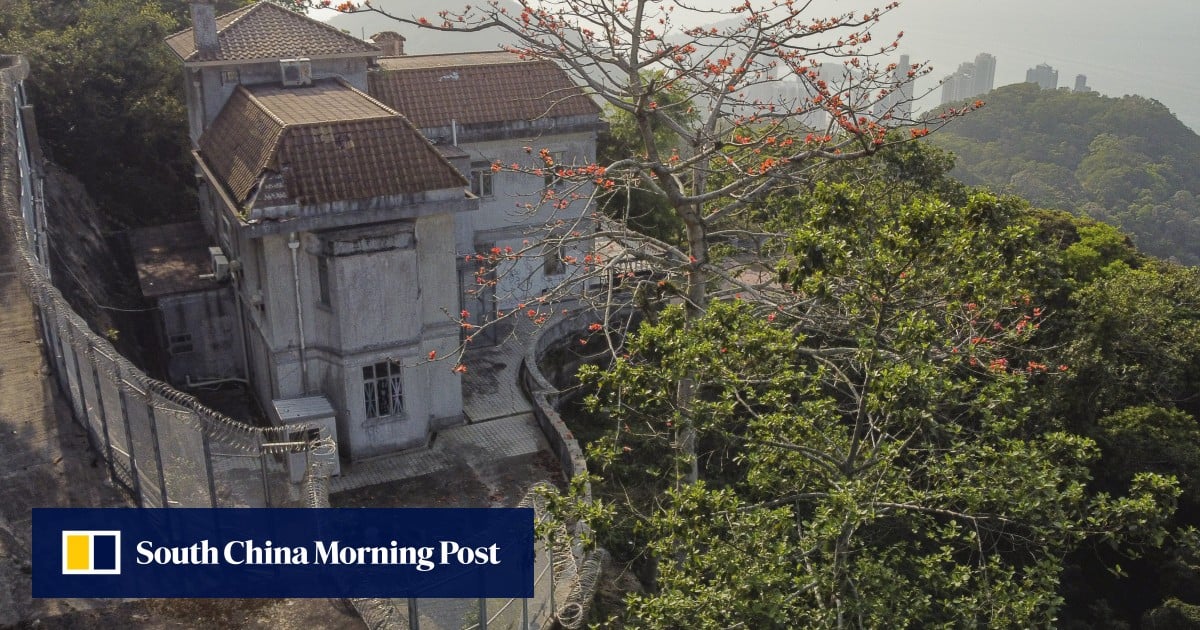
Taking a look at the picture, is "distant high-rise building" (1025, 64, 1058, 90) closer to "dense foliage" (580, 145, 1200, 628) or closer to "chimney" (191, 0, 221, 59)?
"chimney" (191, 0, 221, 59)

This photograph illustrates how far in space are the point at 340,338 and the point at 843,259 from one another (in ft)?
42.2

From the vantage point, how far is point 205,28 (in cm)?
2494

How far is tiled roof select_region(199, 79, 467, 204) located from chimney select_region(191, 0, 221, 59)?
2.34 meters

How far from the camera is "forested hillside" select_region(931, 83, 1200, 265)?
84438 millimetres

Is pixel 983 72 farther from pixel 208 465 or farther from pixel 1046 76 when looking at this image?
pixel 208 465

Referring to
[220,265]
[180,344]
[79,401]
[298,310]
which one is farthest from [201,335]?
[79,401]

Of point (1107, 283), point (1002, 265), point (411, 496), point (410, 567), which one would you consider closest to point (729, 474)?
point (411, 496)

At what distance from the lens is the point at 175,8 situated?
4119 centimetres

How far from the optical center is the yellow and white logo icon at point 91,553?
1421 centimetres

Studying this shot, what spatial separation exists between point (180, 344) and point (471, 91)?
33.7 feet

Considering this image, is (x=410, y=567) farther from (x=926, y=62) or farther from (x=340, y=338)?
(x=926, y=62)

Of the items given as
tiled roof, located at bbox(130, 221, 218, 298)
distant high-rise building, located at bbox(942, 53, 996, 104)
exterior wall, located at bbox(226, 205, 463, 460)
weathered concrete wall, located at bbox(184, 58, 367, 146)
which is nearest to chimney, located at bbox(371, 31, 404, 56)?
weathered concrete wall, located at bbox(184, 58, 367, 146)

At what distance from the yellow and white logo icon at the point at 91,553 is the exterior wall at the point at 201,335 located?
12.3m

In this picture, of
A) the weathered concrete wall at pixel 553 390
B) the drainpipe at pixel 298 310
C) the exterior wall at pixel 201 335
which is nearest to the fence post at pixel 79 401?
the drainpipe at pixel 298 310
